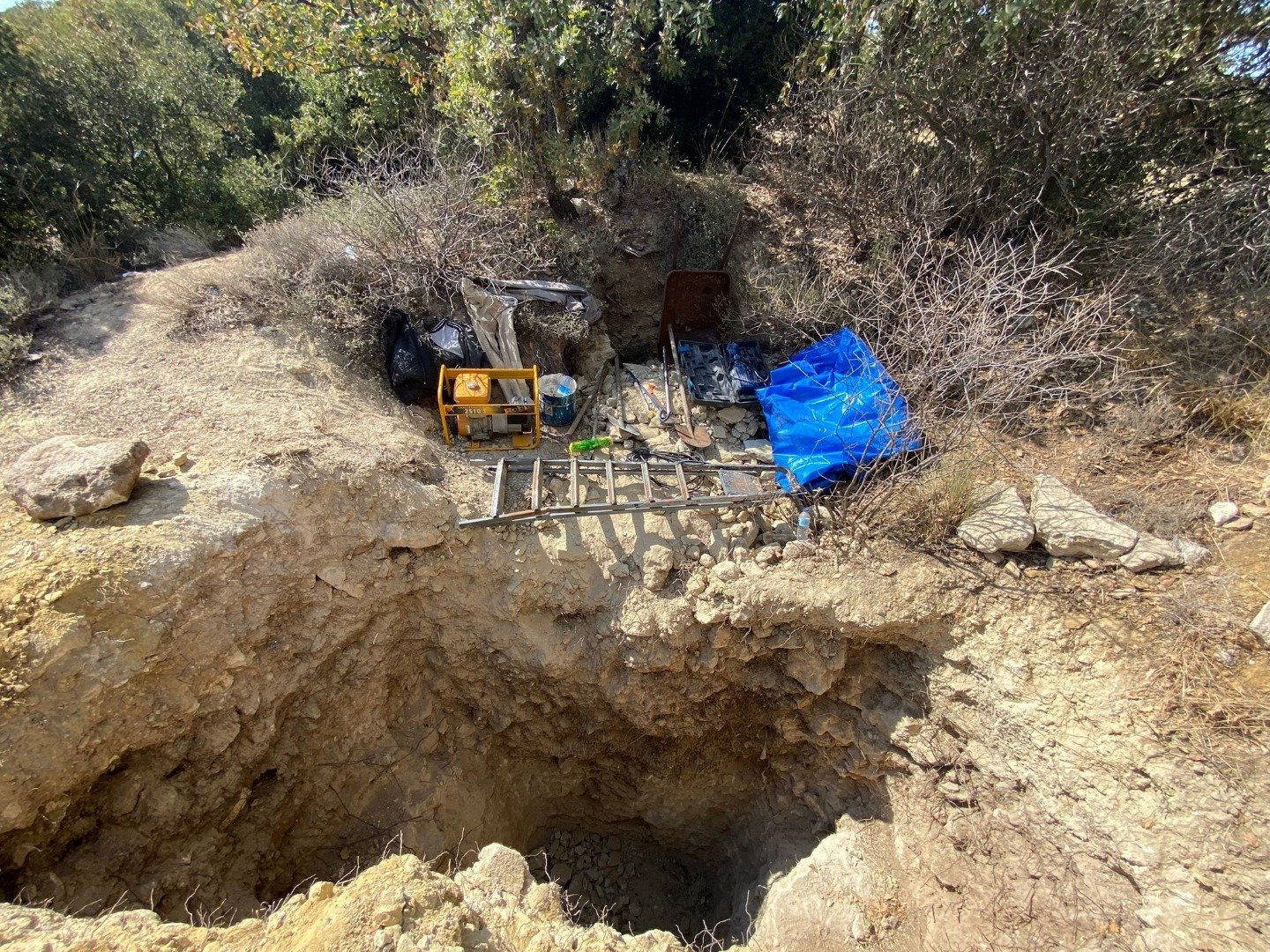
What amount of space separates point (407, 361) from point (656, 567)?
2.63 m

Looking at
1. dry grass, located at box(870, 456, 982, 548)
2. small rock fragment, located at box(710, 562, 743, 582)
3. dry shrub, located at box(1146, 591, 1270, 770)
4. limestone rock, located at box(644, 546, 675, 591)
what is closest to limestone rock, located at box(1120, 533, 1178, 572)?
dry shrub, located at box(1146, 591, 1270, 770)

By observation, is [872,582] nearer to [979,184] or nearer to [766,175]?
[979,184]

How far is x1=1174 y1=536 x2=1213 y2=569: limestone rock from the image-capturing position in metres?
3.56

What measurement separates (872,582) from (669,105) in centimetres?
630

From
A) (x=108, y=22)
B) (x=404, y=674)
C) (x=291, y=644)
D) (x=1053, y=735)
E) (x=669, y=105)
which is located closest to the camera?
(x=1053, y=735)

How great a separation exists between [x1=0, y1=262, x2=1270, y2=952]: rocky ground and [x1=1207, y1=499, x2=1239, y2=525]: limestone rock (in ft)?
0.08

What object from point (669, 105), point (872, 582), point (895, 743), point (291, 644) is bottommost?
point (895, 743)

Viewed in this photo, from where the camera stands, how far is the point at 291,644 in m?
3.84

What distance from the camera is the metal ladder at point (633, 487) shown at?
413 cm

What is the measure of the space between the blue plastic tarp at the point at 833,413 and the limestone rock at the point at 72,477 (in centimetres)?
443

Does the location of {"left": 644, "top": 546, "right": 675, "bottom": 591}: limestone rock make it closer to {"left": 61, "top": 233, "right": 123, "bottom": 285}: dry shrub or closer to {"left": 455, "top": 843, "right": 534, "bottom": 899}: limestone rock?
{"left": 455, "top": 843, "right": 534, "bottom": 899}: limestone rock

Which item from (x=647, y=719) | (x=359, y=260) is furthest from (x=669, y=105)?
(x=647, y=719)

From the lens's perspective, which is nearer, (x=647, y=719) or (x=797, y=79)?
(x=647, y=719)

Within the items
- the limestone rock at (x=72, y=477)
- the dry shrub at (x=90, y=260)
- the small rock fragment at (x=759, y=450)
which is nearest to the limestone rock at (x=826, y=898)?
the small rock fragment at (x=759, y=450)
